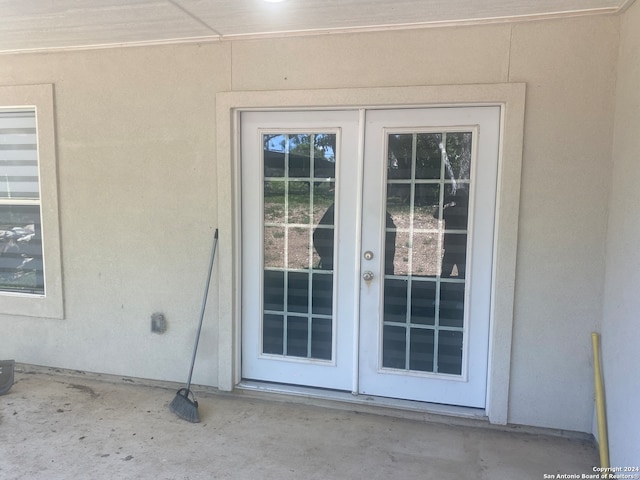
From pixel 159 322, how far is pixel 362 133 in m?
2.00

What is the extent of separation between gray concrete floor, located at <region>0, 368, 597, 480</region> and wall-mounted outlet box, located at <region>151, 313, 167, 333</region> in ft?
1.57

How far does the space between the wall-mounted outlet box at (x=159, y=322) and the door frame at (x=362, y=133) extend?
45 centimetres

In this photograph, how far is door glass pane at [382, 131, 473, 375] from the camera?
2.77 m

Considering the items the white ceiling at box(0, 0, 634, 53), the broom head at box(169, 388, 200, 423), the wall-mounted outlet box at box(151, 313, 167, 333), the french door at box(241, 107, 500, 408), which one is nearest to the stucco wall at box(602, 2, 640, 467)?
the white ceiling at box(0, 0, 634, 53)

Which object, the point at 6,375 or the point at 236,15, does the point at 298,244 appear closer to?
the point at 236,15

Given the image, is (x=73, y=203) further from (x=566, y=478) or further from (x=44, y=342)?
(x=566, y=478)

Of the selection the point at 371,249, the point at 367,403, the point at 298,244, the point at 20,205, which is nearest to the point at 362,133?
the point at 371,249

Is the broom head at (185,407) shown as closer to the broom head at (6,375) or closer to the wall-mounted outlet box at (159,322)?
the wall-mounted outlet box at (159,322)

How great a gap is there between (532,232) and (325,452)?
1.78 metres

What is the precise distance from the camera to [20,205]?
3.50 meters

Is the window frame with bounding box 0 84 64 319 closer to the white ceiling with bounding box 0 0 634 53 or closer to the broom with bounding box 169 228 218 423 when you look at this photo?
the white ceiling with bounding box 0 0 634 53

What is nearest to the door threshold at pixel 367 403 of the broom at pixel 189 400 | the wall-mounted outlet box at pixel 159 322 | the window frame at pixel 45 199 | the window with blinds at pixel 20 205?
the broom at pixel 189 400

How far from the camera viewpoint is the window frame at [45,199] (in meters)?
3.28

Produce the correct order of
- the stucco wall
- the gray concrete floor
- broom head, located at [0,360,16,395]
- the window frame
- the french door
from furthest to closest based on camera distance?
the window frame → broom head, located at [0,360,16,395] → the french door → the gray concrete floor → the stucco wall
